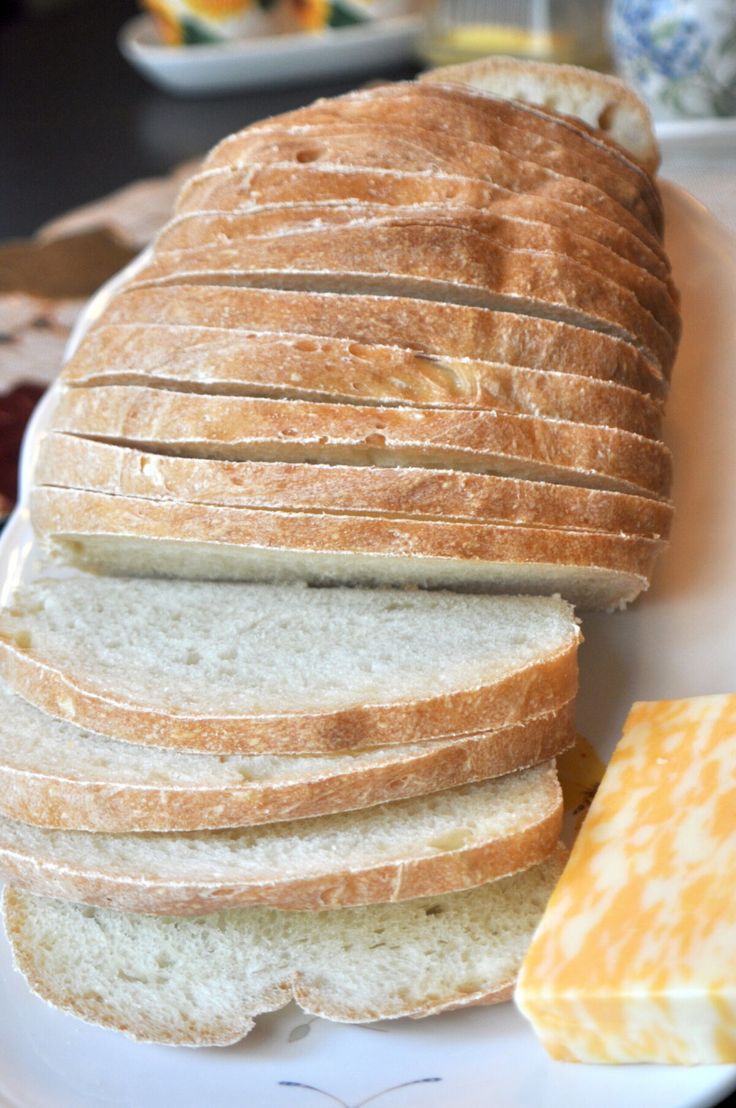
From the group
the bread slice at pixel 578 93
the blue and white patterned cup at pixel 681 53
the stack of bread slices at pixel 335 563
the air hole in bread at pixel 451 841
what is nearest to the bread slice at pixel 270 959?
the stack of bread slices at pixel 335 563

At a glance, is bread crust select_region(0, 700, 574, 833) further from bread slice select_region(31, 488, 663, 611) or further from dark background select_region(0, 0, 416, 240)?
dark background select_region(0, 0, 416, 240)

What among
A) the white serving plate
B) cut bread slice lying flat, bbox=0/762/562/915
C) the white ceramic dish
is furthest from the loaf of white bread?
the white ceramic dish

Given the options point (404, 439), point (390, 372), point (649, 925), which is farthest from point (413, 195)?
point (649, 925)

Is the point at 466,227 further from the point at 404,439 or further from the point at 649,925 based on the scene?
the point at 649,925

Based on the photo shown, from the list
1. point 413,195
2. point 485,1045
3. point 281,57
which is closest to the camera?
point 485,1045

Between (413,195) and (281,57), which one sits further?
(281,57)

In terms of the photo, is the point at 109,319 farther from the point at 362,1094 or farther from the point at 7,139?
the point at 7,139
